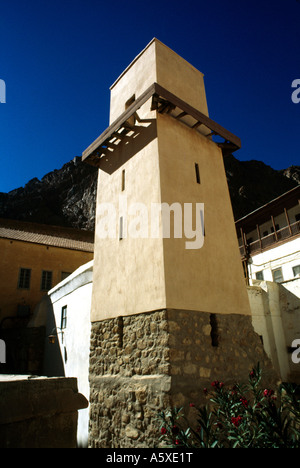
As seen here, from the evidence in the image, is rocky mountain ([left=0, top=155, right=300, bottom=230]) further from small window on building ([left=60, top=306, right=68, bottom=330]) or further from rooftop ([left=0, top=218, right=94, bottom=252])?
small window on building ([left=60, top=306, right=68, bottom=330])

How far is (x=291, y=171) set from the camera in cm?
4359

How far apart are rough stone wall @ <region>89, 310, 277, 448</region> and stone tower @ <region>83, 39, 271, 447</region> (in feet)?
0.07

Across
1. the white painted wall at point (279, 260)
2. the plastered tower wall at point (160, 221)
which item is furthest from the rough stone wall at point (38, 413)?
the white painted wall at point (279, 260)

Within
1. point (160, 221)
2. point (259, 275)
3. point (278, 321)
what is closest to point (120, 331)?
point (160, 221)

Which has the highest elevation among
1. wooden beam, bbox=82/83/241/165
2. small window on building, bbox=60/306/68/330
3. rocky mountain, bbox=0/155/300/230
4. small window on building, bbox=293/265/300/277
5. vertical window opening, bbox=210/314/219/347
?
rocky mountain, bbox=0/155/300/230

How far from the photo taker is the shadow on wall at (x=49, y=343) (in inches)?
458

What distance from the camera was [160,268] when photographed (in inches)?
252

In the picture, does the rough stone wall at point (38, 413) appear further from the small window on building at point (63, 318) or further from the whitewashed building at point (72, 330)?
the small window on building at point (63, 318)

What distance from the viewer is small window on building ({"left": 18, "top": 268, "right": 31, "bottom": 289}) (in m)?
20.0

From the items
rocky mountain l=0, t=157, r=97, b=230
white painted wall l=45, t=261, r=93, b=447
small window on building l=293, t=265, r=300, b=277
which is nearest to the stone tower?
white painted wall l=45, t=261, r=93, b=447

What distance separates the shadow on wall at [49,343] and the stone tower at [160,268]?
4736mm

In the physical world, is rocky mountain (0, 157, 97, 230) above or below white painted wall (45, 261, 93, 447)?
above

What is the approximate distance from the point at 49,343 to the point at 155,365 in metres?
8.78
